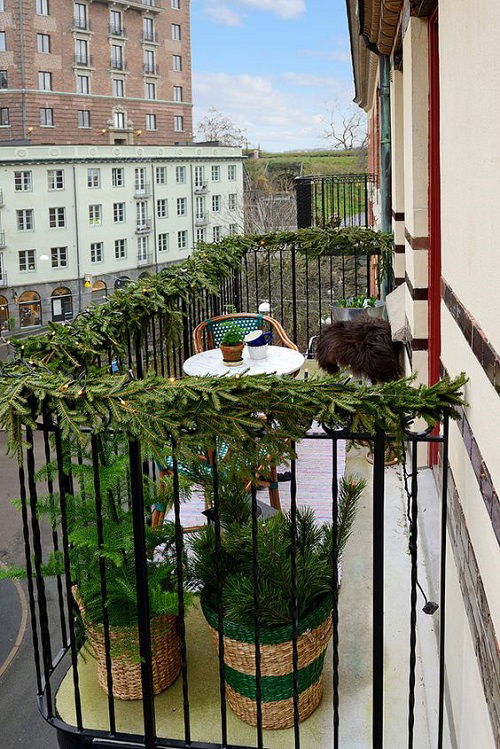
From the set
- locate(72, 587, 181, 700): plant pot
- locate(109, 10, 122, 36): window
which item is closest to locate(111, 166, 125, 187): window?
locate(109, 10, 122, 36): window

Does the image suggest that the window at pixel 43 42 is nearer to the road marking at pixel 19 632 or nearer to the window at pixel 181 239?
the window at pixel 181 239

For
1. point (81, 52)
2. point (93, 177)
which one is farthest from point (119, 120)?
point (93, 177)

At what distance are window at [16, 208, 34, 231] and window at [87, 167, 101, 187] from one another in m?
3.73

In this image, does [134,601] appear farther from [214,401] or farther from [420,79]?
[420,79]

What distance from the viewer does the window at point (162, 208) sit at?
4472 cm

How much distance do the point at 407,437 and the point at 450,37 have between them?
1377mm

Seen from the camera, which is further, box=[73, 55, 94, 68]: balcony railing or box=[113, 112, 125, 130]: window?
box=[113, 112, 125, 130]: window

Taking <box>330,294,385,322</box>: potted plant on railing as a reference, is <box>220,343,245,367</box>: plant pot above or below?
below

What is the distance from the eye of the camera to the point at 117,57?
49781 millimetres

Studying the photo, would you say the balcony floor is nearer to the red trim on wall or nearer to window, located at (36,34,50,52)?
the red trim on wall

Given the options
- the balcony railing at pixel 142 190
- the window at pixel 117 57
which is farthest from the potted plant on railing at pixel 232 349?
the window at pixel 117 57

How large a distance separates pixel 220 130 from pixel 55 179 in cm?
1763

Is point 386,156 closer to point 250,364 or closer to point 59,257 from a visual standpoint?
point 250,364

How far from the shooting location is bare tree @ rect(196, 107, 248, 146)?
52.0 meters
